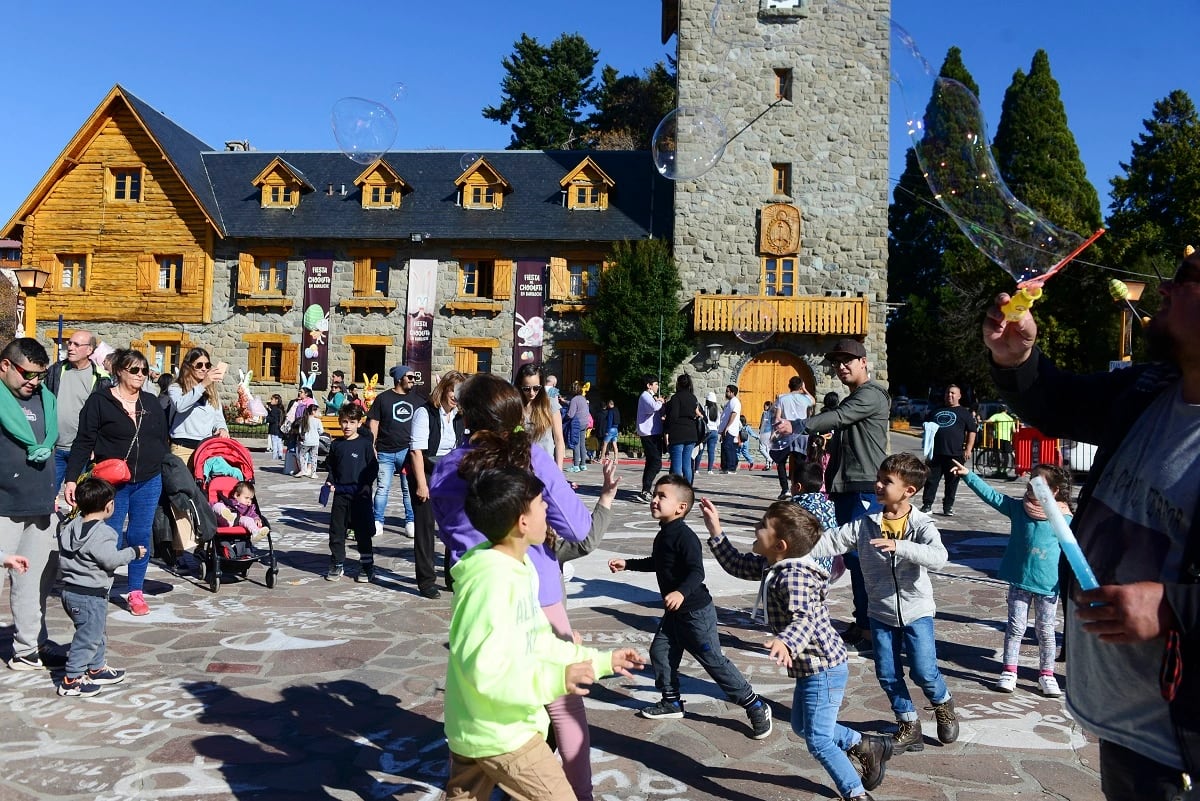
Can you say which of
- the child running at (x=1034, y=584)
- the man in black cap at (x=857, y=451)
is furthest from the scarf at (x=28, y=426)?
the child running at (x=1034, y=584)

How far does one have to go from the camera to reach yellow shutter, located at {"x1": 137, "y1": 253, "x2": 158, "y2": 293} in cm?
3209

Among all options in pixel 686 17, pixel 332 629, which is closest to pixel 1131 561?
pixel 332 629

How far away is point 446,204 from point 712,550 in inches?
1145

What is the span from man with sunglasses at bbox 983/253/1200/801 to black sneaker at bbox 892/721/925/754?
2.39m

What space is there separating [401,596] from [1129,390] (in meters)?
6.56

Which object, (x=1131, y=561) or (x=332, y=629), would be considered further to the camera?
(x=332, y=629)

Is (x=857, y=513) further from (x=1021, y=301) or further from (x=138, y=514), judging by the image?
(x=138, y=514)

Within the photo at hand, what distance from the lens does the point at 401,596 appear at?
7.85 m

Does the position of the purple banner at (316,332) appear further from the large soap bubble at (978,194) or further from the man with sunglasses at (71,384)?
the large soap bubble at (978,194)

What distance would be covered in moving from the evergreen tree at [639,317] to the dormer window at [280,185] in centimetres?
1205

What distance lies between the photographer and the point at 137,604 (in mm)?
7000

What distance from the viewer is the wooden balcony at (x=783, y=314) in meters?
28.1

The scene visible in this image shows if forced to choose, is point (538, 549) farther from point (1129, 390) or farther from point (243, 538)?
point (243, 538)

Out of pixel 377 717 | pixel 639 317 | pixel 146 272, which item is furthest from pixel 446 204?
pixel 377 717
